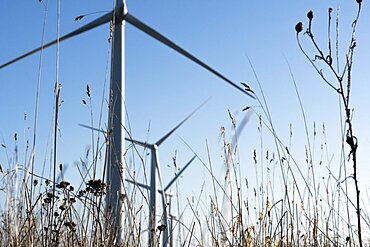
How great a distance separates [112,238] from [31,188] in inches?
24.0

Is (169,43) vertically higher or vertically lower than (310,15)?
higher

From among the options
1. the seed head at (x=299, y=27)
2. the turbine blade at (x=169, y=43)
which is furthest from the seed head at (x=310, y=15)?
the turbine blade at (x=169, y=43)

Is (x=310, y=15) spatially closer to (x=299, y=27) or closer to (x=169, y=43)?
(x=299, y=27)

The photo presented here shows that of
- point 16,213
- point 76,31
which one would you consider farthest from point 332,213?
point 76,31

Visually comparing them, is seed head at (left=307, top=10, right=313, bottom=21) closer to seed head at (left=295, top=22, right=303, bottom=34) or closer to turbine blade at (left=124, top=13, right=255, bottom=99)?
seed head at (left=295, top=22, right=303, bottom=34)

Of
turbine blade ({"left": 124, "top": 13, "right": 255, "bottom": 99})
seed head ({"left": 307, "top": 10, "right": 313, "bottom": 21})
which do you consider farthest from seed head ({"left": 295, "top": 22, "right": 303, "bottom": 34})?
turbine blade ({"left": 124, "top": 13, "right": 255, "bottom": 99})

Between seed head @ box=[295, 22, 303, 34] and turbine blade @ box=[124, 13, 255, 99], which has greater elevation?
turbine blade @ box=[124, 13, 255, 99]

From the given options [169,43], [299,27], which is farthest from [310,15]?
[169,43]

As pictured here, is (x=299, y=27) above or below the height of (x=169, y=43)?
below

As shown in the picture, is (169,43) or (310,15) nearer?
(310,15)

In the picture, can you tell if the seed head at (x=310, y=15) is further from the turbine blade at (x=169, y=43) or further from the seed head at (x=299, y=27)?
the turbine blade at (x=169, y=43)

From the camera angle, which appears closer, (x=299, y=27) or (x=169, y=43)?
(x=299, y=27)

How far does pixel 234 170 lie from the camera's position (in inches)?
158

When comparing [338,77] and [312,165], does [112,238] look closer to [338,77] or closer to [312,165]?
[312,165]
